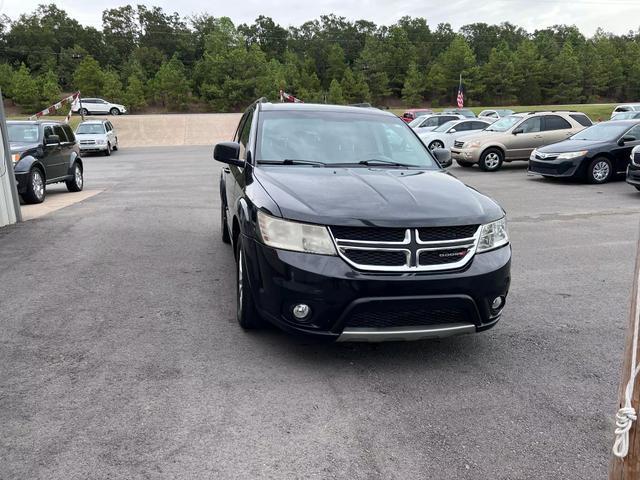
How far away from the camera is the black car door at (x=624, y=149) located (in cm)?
1366

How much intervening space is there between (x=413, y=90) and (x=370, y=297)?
85.1m

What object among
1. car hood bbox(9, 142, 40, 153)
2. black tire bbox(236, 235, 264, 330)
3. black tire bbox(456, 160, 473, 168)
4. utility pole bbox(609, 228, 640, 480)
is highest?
car hood bbox(9, 142, 40, 153)

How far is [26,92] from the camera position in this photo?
206 feet

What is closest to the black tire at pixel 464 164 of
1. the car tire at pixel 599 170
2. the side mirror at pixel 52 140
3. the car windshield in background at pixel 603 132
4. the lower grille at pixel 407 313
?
the car windshield in background at pixel 603 132

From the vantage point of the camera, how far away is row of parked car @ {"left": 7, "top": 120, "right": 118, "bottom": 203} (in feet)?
36.2

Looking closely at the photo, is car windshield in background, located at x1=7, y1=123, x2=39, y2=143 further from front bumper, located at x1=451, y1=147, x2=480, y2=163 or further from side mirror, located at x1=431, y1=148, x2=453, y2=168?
front bumper, located at x1=451, y1=147, x2=480, y2=163

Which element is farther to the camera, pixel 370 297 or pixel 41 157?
pixel 41 157

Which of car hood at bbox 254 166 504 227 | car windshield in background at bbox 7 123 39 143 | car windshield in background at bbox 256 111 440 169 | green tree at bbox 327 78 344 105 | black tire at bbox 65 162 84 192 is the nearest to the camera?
car hood at bbox 254 166 504 227

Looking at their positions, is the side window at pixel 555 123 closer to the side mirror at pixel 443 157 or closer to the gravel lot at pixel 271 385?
the gravel lot at pixel 271 385

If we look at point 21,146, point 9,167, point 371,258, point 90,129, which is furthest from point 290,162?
point 90,129

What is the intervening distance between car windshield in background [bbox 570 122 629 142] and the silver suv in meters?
2.32

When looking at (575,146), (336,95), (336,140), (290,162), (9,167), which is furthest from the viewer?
(336,95)

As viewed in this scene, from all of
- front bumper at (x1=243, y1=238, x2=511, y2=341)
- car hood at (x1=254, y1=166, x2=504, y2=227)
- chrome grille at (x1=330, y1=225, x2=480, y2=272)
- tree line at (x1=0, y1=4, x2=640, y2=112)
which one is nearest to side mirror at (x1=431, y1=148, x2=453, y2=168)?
car hood at (x1=254, y1=166, x2=504, y2=227)

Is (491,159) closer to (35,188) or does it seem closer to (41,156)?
(41,156)
